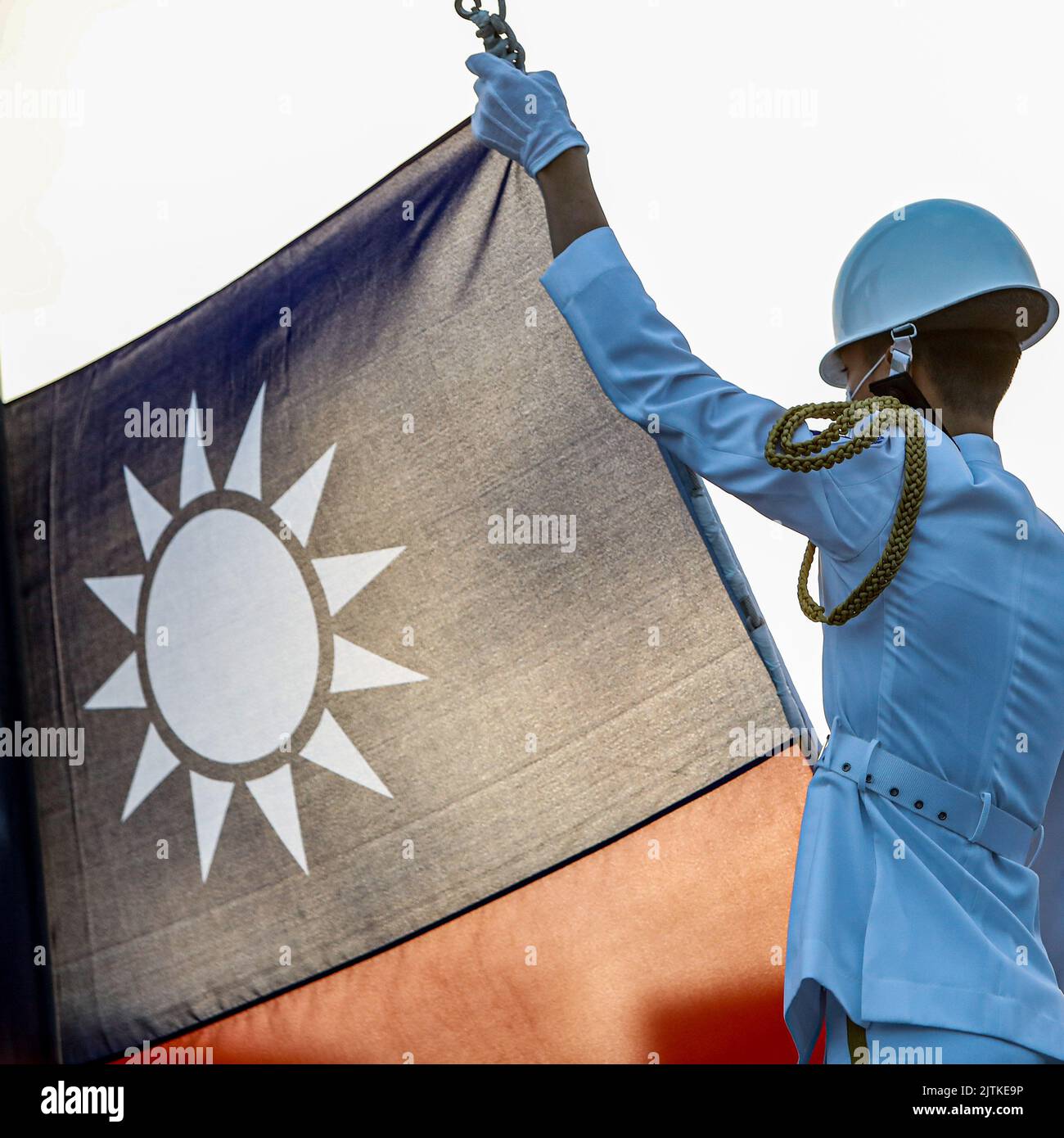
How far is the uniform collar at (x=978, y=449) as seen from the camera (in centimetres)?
169

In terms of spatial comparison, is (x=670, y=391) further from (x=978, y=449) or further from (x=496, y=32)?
(x=496, y=32)

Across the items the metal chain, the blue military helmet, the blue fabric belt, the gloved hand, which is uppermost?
the metal chain

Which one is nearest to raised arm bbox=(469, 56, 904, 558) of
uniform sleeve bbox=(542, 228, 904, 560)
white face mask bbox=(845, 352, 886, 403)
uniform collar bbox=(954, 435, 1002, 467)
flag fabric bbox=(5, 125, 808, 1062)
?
uniform sleeve bbox=(542, 228, 904, 560)

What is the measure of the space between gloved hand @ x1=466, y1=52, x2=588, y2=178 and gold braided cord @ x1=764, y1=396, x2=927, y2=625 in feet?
1.78

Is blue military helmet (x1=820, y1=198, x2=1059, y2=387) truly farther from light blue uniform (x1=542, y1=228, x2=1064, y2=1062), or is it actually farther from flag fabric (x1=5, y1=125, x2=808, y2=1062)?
flag fabric (x1=5, y1=125, x2=808, y2=1062)

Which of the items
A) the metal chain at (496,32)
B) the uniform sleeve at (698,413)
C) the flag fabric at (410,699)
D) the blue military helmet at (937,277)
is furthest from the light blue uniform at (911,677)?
the flag fabric at (410,699)

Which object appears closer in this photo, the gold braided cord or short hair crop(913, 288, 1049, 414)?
the gold braided cord

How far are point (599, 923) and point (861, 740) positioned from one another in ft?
4.81

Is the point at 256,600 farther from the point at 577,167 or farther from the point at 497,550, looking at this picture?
the point at 577,167

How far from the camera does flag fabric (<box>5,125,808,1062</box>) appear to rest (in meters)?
2.92

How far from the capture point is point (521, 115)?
73.6 inches

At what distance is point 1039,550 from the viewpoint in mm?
1646

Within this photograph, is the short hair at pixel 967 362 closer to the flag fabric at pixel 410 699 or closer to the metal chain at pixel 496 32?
the metal chain at pixel 496 32

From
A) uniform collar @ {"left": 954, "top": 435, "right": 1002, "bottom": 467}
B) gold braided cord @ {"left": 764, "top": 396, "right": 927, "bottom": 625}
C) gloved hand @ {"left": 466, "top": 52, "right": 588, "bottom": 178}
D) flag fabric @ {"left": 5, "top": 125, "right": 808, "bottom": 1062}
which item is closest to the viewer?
gold braided cord @ {"left": 764, "top": 396, "right": 927, "bottom": 625}
